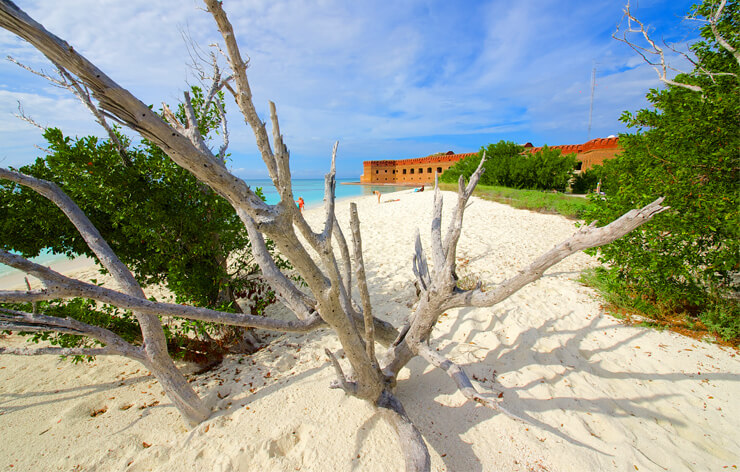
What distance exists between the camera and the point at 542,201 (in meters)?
12.1

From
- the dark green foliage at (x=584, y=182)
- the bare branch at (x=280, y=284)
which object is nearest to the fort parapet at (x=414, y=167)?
the dark green foliage at (x=584, y=182)

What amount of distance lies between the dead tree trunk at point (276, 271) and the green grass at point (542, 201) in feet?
33.7

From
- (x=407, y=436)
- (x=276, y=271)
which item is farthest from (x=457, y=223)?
(x=276, y=271)

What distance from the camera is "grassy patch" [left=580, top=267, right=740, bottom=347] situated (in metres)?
3.49

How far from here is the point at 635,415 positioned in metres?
2.58

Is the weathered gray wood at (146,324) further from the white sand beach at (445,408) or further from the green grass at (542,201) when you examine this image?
the green grass at (542,201)

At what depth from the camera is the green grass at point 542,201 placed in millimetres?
11117

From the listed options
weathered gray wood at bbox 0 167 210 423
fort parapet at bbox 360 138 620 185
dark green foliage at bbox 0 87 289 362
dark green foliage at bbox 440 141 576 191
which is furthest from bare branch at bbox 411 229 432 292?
fort parapet at bbox 360 138 620 185

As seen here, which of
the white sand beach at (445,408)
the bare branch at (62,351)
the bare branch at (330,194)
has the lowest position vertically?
the white sand beach at (445,408)

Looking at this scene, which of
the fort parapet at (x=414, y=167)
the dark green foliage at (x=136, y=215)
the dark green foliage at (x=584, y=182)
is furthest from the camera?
the fort parapet at (x=414, y=167)

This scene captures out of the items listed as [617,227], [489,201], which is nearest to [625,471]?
[617,227]

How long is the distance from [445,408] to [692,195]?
3967 mm

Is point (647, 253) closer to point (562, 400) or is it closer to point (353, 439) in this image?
point (562, 400)

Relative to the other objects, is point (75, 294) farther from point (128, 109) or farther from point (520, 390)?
point (520, 390)
